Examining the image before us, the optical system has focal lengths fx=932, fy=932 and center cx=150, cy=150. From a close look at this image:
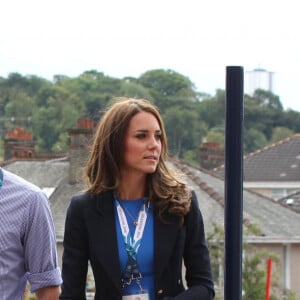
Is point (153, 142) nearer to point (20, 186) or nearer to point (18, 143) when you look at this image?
point (20, 186)

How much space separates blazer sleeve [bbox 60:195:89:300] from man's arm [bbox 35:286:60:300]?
0.12 m

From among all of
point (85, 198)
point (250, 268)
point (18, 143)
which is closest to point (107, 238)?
point (85, 198)

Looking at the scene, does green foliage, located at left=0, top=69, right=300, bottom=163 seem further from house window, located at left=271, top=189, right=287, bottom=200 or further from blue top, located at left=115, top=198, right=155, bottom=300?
blue top, located at left=115, top=198, right=155, bottom=300

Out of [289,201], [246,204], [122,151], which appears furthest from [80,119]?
[122,151]

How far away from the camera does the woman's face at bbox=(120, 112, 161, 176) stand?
8.33 feet

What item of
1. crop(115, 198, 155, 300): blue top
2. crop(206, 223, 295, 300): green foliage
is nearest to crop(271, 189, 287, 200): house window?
crop(206, 223, 295, 300): green foliage

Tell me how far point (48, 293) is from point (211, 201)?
1432 cm

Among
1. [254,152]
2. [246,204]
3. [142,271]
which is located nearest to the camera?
[142,271]

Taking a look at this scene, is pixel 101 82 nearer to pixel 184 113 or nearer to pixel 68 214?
pixel 184 113

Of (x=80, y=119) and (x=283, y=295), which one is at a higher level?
(x=80, y=119)

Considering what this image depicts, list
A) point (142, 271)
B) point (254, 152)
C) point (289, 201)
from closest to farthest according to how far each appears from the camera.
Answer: point (142, 271), point (289, 201), point (254, 152)

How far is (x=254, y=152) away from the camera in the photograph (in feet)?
77.0

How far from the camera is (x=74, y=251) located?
256 cm

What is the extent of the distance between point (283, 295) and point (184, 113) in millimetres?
4808
